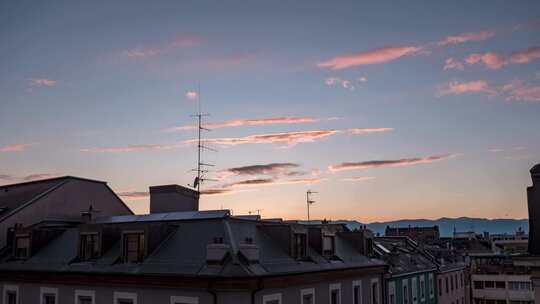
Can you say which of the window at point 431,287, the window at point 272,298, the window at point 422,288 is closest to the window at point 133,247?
the window at point 272,298

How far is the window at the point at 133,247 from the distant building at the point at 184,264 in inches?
2.2

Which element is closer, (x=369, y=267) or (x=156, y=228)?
(x=156, y=228)

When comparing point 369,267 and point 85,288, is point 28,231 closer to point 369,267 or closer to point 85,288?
point 85,288

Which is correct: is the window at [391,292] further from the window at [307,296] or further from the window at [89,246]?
the window at [89,246]

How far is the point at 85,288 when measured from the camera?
3075 cm

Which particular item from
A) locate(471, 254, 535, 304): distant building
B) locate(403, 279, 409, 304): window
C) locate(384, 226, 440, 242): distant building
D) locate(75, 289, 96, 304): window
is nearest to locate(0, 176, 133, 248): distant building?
locate(75, 289, 96, 304): window

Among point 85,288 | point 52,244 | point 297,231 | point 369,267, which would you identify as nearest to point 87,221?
point 52,244

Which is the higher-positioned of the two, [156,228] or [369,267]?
[156,228]

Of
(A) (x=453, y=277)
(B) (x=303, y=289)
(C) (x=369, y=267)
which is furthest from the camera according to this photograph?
(A) (x=453, y=277)

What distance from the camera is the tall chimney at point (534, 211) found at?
14148 millimetres

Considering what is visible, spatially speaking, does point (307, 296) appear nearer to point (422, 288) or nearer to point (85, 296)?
point (85, 296)

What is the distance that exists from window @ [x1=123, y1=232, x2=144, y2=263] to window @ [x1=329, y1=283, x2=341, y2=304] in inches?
474

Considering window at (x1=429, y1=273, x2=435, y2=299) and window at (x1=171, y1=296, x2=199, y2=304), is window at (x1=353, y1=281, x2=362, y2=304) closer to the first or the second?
window at (x1=171, y1=296, x2=199, y2=304)

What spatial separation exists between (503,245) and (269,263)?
418 ft
